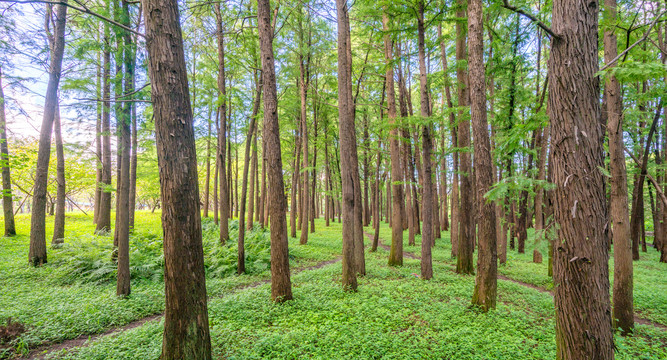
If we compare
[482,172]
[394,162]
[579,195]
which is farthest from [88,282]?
[579,195]

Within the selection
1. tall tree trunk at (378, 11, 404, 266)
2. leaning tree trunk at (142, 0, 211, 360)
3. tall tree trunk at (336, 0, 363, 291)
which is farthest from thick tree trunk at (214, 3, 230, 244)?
leaning tree trunk at (142, 0, 211, 360)

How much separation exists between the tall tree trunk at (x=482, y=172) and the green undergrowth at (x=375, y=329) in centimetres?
58

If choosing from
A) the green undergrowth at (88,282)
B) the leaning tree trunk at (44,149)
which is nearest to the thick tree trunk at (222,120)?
the green undergrowth at (88,282)

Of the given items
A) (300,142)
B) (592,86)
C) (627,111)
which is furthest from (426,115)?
(300,142)

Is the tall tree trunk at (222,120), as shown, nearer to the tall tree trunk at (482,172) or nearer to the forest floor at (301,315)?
the forest floor at (301,315)

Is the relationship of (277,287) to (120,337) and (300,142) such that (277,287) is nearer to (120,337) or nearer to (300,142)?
(120,337)

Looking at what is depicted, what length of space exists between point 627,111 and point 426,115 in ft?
13.6

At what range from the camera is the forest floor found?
4098mm

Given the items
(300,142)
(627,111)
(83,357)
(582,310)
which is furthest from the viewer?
(300,142)

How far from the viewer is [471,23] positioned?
568 centimetres

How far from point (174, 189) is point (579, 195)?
4.54 meters

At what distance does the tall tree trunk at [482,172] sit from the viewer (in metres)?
5.51

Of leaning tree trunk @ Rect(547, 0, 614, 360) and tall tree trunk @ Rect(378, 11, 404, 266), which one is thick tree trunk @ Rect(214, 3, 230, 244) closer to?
tall tree trunk @ Rect(378, 11, 404, 266)

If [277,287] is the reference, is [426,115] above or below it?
above
